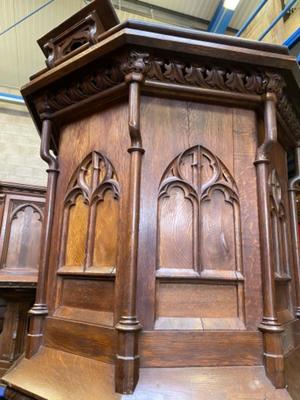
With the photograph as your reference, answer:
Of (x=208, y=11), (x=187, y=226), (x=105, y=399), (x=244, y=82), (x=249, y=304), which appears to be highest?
(x=208, y=11)

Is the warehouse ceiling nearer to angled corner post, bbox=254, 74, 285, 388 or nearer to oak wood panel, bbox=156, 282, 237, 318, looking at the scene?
angled corner post, bbox=254, 74, 285, 388

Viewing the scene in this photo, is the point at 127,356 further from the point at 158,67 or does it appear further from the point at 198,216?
the point at 158,67

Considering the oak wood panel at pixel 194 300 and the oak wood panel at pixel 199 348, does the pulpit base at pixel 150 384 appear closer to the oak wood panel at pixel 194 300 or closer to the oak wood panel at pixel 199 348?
the oak wood panel at pixel 199 348

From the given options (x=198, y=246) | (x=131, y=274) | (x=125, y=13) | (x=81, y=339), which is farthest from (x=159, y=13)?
(x=81, y=339)

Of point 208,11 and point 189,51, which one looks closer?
point 189,51

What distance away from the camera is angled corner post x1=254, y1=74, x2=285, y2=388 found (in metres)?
0.98

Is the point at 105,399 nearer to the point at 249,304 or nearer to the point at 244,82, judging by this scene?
the point at 249,304

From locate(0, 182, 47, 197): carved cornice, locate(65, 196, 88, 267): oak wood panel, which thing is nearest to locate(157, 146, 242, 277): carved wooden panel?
locate(65, 196, 88, 267): oak wood panel

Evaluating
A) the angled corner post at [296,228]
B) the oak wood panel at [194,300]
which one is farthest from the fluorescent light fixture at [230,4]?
the oak wood panel at [194,300]

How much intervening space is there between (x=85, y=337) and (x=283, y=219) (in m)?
1.02

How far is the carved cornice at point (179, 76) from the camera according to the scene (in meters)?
1.12

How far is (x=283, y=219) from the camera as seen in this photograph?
1.41 m

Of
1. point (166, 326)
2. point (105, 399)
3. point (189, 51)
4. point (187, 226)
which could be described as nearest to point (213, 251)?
point (187, 226)

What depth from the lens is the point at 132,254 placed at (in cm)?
101
